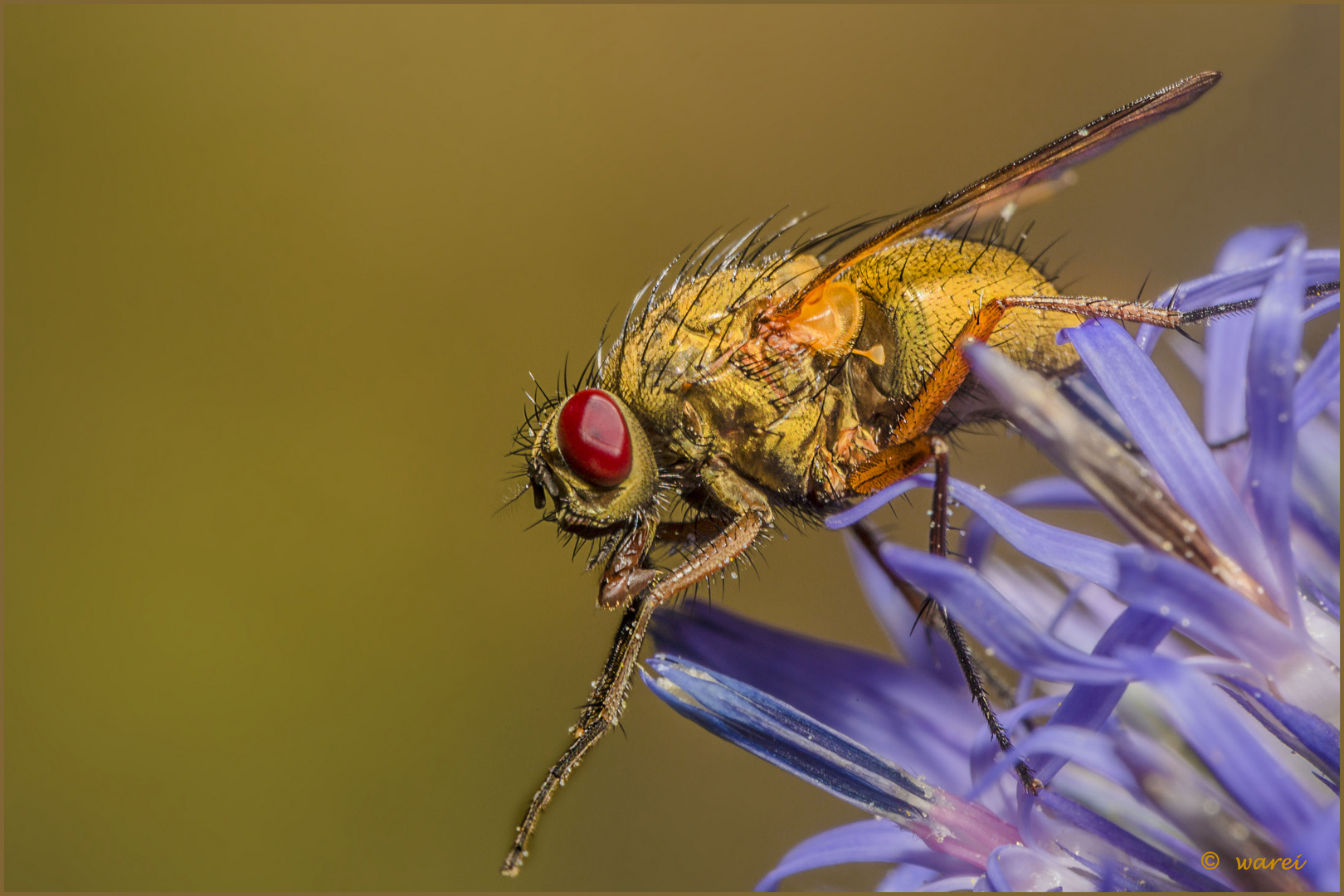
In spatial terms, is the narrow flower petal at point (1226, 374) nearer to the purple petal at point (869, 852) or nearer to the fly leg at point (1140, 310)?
the fly leg at point (1140, 310)

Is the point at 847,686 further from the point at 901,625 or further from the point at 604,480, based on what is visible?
the point at 604,480

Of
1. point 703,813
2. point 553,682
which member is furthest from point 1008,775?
point 703,813

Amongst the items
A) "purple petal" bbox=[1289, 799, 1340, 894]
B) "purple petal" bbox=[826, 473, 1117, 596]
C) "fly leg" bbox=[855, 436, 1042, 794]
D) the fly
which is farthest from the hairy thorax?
"purple petal" bbox=[1289, 799, 1340, 894]

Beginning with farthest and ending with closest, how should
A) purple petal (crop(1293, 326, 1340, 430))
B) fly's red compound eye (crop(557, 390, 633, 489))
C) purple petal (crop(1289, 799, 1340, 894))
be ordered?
fly's red compound eye (crop(557, 390, 633, 489)), purple petal (crop(1293, 326, 1340, 430)), purple petal (crop(1289, 799, 1340, 894))

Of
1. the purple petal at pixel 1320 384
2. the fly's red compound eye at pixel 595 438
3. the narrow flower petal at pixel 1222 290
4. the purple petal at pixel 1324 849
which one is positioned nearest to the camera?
the purple petal at pixel 1324 849

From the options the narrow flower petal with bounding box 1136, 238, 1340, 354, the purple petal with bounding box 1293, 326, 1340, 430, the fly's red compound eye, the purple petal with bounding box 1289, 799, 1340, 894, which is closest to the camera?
the purple petal with bounding box 1289, 799, 1340, 894

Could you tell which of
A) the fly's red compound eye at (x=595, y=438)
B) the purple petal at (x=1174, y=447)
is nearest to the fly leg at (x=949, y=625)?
the purple petal at (x=1174, y=447)

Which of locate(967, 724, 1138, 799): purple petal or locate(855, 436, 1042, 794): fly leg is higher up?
locate(855, 436, 1042, 794): fly leg

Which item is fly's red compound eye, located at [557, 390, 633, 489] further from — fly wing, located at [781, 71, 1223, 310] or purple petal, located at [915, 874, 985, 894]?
purple petal, located at [915, 874, 985, 894]
